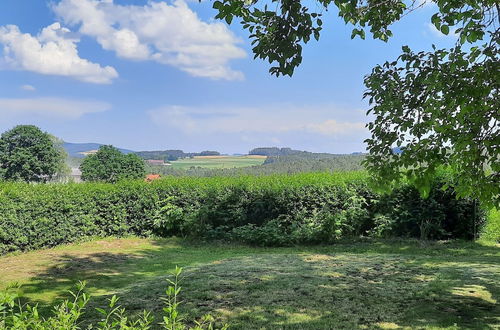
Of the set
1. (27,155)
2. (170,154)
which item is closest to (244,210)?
(27,155)

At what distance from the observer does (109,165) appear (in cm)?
5047

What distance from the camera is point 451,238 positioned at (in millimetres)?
11320

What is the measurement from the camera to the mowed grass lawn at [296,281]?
505 centimetres

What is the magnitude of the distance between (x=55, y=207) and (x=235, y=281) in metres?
6.47

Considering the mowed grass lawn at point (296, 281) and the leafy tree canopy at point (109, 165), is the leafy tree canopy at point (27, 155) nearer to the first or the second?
the leafy tree canopy at point (109, 165)

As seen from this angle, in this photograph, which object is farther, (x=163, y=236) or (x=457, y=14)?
(x=163, y=236)

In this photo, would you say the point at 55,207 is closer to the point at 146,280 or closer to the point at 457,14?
the point at 146,280

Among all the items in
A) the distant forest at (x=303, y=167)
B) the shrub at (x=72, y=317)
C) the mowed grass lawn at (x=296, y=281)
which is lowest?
the mowed grass lawn at (x=296, y=281)

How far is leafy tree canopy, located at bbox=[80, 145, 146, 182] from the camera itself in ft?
165

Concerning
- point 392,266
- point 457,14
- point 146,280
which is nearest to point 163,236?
point 146,280

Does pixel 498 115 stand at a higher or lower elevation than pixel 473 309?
higher

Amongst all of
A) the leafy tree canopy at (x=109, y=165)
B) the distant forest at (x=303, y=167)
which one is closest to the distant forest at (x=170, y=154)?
the leafy tree canopy at (x=109, y=165)

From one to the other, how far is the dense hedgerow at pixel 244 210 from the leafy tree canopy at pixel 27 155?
133ft

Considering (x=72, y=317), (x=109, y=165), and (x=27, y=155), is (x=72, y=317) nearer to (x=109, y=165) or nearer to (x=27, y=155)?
(x=109, y=165)
